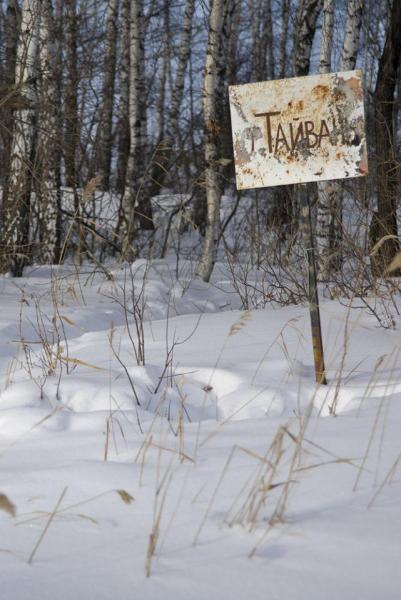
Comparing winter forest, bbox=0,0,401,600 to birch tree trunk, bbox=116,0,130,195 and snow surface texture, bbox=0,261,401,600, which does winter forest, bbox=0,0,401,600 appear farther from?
birch tree trunk, bbox=116,0,130,195

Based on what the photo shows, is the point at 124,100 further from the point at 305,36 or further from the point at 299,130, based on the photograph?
the point at 299,130

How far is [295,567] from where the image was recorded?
137 cm

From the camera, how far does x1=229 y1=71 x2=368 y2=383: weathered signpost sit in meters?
2.82

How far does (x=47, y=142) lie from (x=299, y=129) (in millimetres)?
4271

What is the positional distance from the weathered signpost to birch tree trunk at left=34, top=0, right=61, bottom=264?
3.55m

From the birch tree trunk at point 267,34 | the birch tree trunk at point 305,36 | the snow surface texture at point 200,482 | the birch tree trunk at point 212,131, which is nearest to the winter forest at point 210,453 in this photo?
the snow surface texture at point 200,482

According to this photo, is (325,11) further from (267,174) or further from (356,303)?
(267,174)

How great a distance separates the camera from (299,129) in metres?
2.85

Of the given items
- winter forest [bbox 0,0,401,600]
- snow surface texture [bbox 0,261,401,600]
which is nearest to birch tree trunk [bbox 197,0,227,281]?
winter forest [bbox 0,0,401,600]

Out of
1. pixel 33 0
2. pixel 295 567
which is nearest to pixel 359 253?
pixel 295 567

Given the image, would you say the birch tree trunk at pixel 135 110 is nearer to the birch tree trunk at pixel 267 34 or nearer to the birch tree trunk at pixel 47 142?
the birch tree trunk at pixel 47 142

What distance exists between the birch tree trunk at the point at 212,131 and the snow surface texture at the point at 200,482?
345 centimetres

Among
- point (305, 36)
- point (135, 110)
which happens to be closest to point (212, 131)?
point (305, 36)

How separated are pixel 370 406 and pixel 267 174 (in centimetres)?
94
